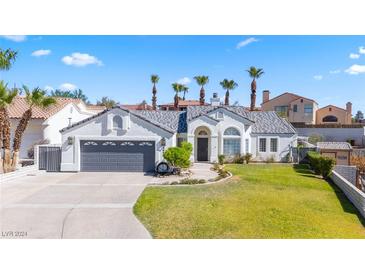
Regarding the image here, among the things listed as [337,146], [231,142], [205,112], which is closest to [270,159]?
[231,142]

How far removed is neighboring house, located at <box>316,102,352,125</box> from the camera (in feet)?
160

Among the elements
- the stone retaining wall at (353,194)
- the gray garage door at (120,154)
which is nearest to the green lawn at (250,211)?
the stone retaining wall at (353,194)

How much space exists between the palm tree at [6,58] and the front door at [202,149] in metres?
16.1

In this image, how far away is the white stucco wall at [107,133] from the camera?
19656mm

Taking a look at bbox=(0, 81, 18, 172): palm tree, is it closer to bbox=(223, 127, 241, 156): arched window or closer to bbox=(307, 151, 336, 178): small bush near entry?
bbox=(223, 127, 241, 156): arched window

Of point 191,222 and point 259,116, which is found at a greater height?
point 259,116

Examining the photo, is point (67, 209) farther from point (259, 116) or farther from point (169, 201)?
point (259, 116)

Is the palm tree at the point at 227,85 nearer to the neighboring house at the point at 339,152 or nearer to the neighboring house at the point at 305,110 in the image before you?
the neighboring house at the point at 305,110

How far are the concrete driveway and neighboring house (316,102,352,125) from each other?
146 ft

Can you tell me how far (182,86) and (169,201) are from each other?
42.8 meters

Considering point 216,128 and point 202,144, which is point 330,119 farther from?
point 202,144

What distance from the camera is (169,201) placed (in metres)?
12.2
